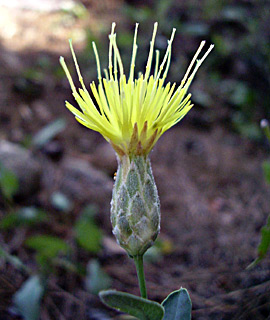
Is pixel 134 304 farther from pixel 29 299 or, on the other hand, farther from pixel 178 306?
pixel 29 299

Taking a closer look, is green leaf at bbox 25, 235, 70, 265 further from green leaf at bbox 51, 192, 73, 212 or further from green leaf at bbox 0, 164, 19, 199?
green leaf at bbox 51, 192, 73, 212

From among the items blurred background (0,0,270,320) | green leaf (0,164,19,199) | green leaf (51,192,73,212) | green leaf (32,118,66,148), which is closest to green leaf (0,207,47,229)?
blurred background (0,0,270,320)

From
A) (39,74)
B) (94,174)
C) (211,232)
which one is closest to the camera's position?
(211,232)

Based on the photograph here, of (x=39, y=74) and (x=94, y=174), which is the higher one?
(x=39, y=74)

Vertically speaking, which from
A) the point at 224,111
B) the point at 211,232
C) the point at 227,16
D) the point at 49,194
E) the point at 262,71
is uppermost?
the point at 227,16

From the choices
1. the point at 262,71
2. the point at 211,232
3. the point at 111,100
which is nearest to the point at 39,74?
the point at 262,71

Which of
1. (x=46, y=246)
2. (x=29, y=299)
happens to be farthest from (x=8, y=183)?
(x=29, y=299)

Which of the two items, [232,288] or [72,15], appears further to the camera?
[72,15]

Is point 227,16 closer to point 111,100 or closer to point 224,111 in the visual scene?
point 224,111
